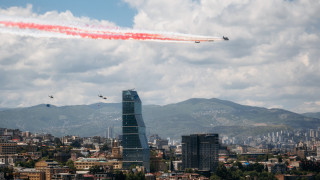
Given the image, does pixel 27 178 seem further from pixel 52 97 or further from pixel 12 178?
pixel 52 97

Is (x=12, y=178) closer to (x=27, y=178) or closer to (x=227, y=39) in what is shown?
(x=27, y=178)

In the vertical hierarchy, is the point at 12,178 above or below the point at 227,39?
below

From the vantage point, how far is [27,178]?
651ft

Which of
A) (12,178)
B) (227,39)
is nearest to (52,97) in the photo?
(12,178)

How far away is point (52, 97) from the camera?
614 ft

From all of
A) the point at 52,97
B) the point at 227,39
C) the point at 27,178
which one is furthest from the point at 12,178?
the point at 227,39

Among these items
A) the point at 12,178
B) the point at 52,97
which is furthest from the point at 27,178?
the point at 52,97

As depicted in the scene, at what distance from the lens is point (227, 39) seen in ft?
414

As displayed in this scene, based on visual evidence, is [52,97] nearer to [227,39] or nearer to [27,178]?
[27,178]

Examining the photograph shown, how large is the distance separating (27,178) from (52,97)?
25027 millimetres

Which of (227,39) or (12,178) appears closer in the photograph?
(227,39)

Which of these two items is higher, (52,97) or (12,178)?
(52,97)

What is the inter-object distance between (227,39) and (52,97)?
236 ft

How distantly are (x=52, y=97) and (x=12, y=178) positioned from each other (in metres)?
23.1
